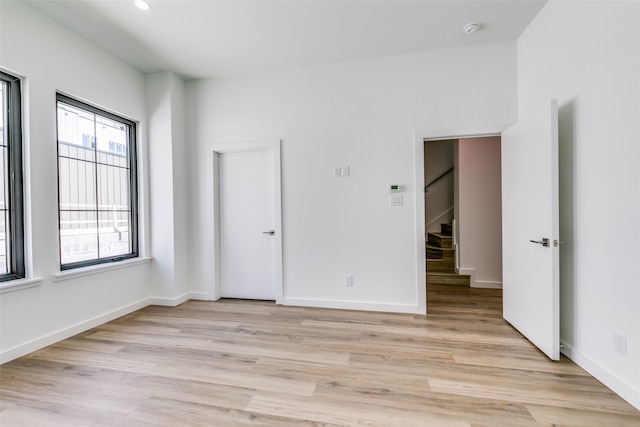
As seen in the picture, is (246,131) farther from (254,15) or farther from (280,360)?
(280,360)

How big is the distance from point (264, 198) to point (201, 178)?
897 mm

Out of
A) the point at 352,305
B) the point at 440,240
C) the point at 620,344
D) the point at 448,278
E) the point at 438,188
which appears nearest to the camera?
the point at 620,344

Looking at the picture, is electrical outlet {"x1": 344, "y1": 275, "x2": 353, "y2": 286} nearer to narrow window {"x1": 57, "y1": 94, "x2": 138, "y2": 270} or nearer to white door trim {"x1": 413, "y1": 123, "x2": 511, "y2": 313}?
white door trim {"x1": 413, "y1": 123, "x2": 511, "y2": 313}

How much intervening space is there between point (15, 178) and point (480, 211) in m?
5.20

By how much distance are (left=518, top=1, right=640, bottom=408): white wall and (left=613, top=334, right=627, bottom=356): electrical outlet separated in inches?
0.9

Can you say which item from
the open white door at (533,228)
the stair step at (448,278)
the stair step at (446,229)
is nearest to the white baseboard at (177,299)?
the stair step at (448,278)

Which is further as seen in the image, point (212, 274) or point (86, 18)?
point (212, 274)

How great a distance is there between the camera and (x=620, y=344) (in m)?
1.64

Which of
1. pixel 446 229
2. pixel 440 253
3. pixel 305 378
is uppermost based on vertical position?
pixel 446 229

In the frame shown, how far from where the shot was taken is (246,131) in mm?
3422

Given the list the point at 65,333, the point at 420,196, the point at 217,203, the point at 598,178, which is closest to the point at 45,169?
the point at 65,333

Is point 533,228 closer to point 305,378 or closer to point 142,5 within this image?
point 305,378

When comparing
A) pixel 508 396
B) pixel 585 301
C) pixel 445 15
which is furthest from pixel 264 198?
pixel 585 301

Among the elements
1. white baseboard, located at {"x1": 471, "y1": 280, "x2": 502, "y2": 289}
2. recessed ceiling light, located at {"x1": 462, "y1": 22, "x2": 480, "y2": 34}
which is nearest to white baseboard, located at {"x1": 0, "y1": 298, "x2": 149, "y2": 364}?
white baseboard, located at {"x1": 471, "y1": 280, "x2": 502, "y2": 289}
